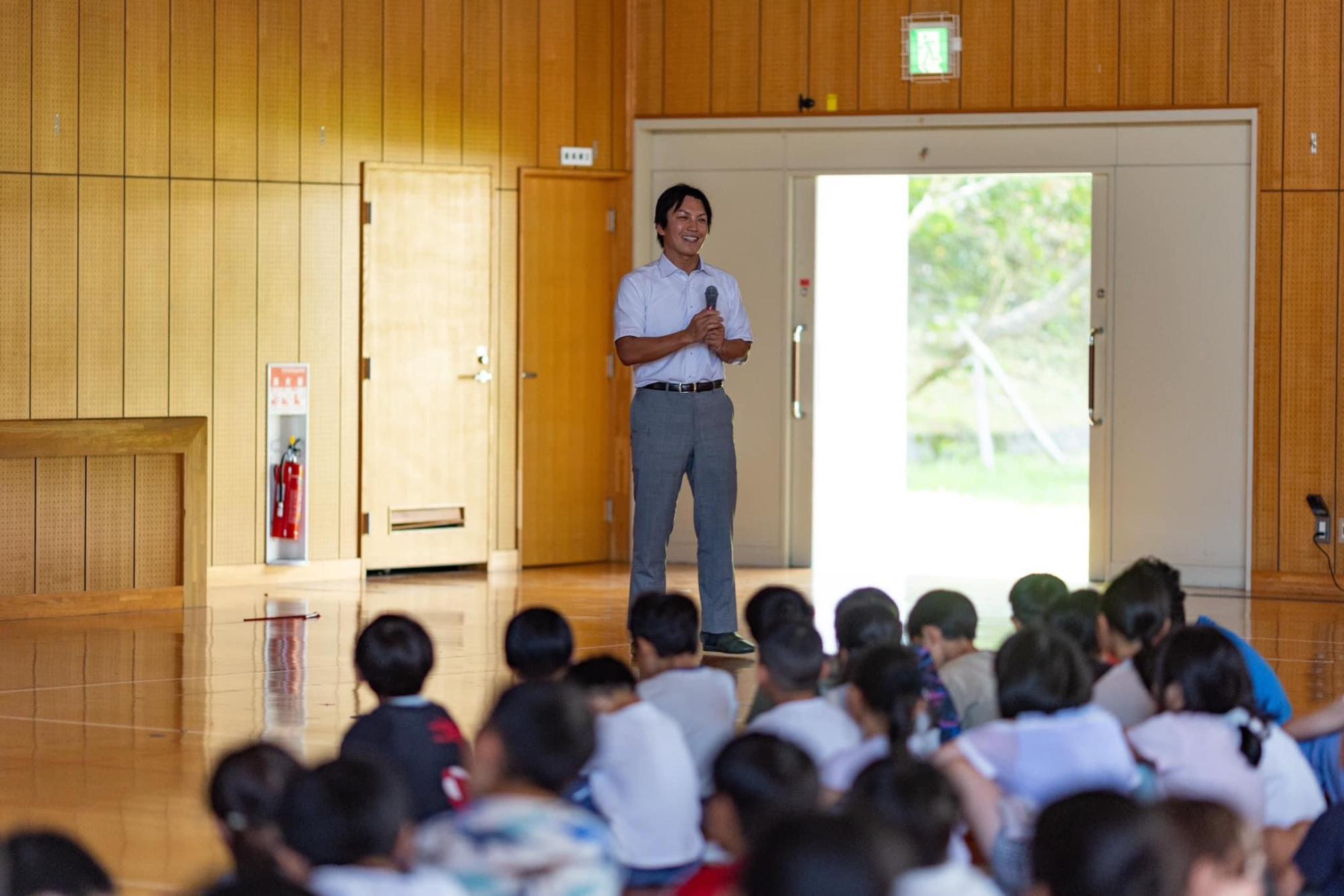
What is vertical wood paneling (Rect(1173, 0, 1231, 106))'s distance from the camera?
27.3 feet

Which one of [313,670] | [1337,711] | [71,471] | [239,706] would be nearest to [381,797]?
[1337,711]

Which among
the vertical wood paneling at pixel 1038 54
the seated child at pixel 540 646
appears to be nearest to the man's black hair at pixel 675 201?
the seated child at pixel 540 646

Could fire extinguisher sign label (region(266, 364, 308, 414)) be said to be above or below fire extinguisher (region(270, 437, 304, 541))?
above

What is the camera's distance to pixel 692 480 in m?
6.16

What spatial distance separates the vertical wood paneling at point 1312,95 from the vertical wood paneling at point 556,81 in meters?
2.91

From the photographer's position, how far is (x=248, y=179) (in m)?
8.14

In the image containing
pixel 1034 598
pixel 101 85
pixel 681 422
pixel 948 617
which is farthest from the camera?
pixel 101 85

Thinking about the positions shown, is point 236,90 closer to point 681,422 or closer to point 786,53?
point 786,53

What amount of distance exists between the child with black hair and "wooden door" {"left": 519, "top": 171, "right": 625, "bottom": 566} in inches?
261

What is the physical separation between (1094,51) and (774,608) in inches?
207

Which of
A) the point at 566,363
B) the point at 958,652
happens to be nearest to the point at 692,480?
the point at 958,652

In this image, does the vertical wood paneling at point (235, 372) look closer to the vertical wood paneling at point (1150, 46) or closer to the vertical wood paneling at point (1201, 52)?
the vertical wood paneling at point (1150, 46)

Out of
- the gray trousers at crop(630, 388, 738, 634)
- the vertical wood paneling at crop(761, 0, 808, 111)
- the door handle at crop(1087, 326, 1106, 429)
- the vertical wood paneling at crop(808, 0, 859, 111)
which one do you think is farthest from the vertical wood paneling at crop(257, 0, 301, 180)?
the door handle at crop(1087, 326, 1106, 429)

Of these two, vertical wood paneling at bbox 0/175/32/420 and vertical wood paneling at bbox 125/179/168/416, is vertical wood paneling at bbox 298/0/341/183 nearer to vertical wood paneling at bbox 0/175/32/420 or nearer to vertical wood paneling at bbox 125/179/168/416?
vertical wood paneling at bbox 125/179/168/416
